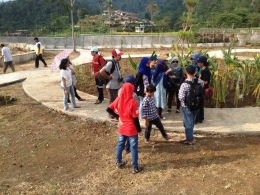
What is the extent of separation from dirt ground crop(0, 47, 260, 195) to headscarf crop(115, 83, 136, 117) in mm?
853

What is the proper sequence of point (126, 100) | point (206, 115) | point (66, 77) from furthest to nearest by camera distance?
point (66, 77) → point (206, 115) → point (126, 100)

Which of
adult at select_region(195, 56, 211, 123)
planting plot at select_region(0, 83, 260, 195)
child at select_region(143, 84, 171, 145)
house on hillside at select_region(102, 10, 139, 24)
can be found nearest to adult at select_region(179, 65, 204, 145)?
planting plot at select_region(0, 83, 260, 195)

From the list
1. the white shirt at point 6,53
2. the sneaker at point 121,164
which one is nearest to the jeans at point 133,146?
the sneaker at point 121,164

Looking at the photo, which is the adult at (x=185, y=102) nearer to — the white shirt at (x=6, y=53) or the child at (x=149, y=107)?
the child at (x=149, y=107)

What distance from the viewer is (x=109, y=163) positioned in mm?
4219

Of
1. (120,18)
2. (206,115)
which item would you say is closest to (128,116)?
(206,115)

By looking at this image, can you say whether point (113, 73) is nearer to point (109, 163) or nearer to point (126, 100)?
point (126, 100)

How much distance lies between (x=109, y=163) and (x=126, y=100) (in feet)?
3.43

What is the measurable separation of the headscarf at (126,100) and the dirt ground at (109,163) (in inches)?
33.6

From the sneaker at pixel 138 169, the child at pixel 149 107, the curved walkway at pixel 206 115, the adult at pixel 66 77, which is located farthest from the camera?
the adult at pixel 66 77

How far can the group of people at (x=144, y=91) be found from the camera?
150 inches

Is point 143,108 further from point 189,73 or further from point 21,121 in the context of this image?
point 21,121

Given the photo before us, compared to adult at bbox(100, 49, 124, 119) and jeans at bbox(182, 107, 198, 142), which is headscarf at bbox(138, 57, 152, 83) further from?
jeans at bbox(182, 107, 198, 142)

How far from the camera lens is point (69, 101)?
22.2 feet
